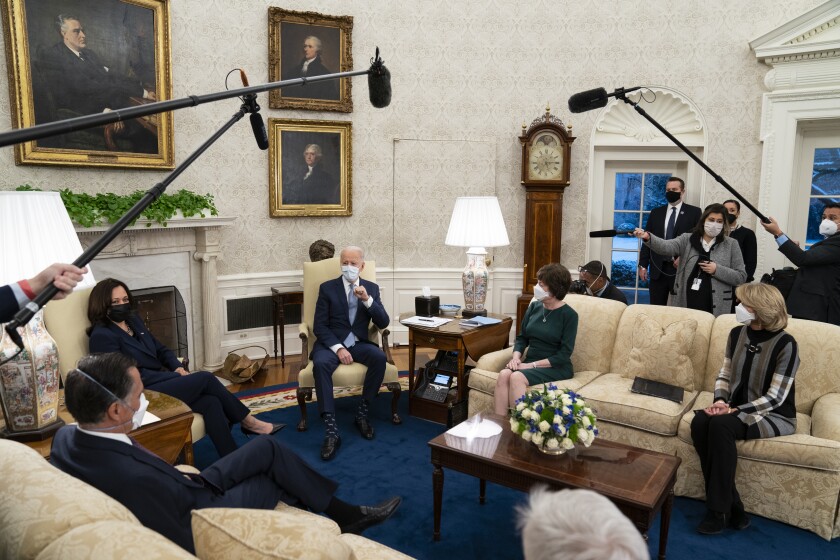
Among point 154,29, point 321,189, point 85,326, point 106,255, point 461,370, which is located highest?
point 154,29

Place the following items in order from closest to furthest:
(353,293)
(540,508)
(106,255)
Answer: (540,508)
(353,293)
(106,255)

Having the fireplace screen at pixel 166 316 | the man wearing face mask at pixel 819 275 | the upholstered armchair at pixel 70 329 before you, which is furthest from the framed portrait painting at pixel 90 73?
the man wearing face mask at pixel 819 275

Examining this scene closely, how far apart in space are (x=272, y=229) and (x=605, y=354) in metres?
3.38

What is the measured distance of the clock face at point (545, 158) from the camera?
5992mm

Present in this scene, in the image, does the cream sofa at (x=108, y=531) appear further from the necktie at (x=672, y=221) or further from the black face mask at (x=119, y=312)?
the necktie at (x=672, y=221)

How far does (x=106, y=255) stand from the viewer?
187 inches

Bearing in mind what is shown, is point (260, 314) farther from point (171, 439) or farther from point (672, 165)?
point (672, 165)

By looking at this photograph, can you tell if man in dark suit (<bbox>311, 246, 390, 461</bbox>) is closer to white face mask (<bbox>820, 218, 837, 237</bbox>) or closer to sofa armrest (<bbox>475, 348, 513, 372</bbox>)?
sofa armrest (<bbox>475, 348, 513, 372</bbox>)

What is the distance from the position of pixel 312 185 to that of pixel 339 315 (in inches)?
80.0

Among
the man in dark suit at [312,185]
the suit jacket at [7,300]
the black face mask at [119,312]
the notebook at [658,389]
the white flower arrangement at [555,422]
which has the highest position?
the man in dark suit at [312,185]

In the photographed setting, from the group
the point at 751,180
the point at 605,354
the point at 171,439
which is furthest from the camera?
the point at 751,180

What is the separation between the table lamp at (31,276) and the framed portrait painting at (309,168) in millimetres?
3318

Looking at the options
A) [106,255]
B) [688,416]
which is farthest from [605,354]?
[106,255]

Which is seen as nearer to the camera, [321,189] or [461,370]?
[461,370]
